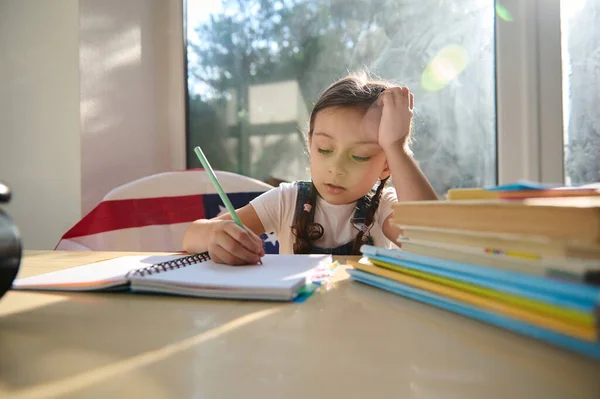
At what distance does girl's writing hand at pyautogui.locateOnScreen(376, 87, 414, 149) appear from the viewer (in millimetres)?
933

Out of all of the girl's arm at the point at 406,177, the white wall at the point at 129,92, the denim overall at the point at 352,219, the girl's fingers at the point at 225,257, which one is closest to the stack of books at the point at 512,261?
the girl's fingers at the point at 225,257

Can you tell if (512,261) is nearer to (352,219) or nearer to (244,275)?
(244,275)

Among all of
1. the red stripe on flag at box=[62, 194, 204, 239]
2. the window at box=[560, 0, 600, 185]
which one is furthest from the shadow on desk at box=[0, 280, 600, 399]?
the window at box=[560, 0, 600, 185]

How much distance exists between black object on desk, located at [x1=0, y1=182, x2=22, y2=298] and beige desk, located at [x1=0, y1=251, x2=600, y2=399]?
0.04 m

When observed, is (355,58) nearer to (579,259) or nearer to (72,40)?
(72,40)

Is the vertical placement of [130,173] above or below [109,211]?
above

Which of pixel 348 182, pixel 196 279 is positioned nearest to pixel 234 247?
pixel 196 279

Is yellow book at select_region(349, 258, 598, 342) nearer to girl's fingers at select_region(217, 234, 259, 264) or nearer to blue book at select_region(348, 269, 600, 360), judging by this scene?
blue book at select_region(348, 269, 600, 360)

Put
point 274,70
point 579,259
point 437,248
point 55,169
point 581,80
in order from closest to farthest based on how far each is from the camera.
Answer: point 579,259 → point 437,248 → point 581,80 → point 55,169 → point 274,70

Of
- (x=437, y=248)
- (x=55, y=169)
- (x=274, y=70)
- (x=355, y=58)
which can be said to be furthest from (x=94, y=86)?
(x=437, y=248)

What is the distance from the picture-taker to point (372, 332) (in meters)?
0.31

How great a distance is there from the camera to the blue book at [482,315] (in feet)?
0.75

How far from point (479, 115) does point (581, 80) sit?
0.25 m

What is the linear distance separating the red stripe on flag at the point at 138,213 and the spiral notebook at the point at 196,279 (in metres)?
0.64
